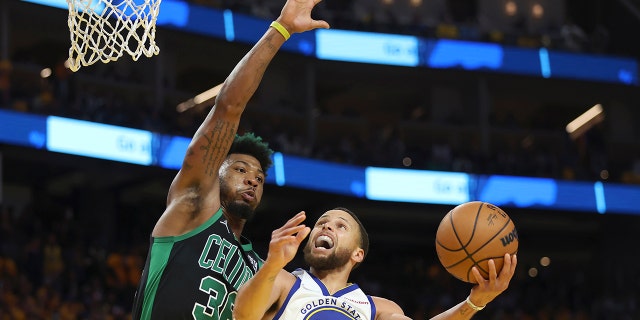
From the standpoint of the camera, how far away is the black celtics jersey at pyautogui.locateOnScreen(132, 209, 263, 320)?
4359 millimetres

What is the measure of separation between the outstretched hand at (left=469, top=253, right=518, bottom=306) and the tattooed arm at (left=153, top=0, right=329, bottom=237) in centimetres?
125

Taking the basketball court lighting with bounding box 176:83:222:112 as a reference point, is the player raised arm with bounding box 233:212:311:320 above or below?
below

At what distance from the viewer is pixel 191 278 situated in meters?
A: 4.39

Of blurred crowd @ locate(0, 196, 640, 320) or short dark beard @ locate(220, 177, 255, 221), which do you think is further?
blurred crowd @ locate(0, 196, 640, 320)

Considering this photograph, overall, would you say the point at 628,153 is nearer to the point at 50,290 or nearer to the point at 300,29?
the point at 50,290

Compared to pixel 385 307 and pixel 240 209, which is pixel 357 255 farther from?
pixel 240 209

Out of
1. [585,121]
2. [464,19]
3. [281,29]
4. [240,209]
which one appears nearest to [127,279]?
[240,209]

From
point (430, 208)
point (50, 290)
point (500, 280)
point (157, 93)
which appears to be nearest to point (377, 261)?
point (430, 208)

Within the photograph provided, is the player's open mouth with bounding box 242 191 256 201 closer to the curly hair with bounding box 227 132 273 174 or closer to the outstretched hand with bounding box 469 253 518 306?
the curly hair with bounding box 227 132 273 174

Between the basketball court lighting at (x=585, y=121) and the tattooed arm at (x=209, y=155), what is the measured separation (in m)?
20.9

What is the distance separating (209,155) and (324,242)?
32.3 inches

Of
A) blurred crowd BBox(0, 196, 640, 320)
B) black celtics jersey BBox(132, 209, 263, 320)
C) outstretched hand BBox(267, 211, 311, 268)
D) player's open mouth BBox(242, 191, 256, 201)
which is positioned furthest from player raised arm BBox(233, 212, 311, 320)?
blurred crowd BBox(0, 196, 640, 320)

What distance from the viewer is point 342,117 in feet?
73.6

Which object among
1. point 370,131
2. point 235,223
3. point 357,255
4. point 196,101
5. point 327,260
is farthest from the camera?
point 370,131
